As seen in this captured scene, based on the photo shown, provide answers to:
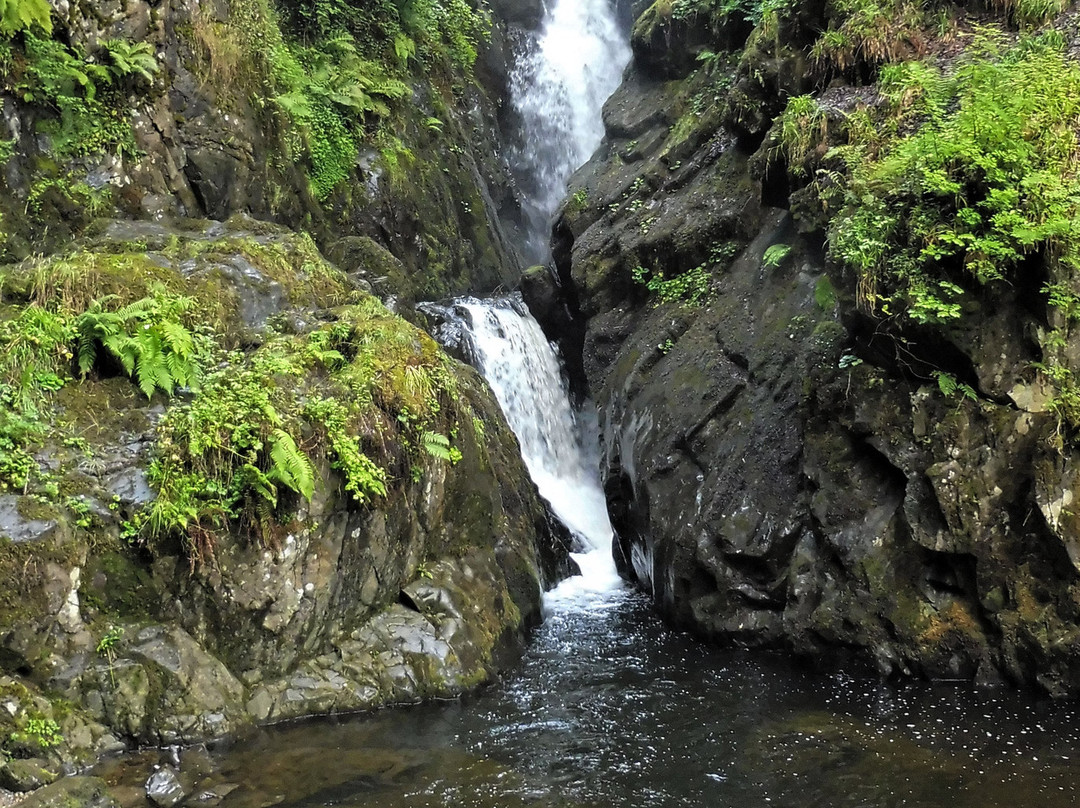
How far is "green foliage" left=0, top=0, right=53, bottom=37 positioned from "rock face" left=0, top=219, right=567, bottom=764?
7.02ft

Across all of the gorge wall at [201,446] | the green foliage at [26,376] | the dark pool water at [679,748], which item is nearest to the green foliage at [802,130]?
the gorge wall at [201,446]

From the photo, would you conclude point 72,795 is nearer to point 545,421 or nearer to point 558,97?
point 545,421

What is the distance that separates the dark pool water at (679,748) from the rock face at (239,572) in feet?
1.53

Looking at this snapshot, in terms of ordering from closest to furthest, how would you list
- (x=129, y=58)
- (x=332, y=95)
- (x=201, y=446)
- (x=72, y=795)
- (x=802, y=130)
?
(x=72, y=795), (x=201, y=446), (x=802, y=130), (x=129, y=58), (x=332, y=95)

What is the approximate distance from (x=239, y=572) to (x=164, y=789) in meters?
1.69

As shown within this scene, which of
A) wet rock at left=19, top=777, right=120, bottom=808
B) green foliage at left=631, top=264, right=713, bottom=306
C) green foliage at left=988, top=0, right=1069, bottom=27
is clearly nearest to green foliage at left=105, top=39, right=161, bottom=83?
green foliage at left=631, top=264, right=713, bottom=306

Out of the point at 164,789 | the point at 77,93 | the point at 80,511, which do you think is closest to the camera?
the point at 164,789

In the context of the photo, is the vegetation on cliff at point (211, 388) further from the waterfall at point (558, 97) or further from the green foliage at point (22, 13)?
the waterfall at point (558, 97)

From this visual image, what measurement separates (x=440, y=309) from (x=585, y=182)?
4.04m

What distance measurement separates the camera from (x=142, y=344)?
22.4ft

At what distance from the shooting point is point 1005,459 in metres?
6.94

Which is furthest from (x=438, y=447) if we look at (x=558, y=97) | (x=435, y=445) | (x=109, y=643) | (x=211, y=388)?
(x=558, y=97)

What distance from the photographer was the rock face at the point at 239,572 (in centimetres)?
574

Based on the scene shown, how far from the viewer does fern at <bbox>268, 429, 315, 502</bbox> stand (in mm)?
6258
